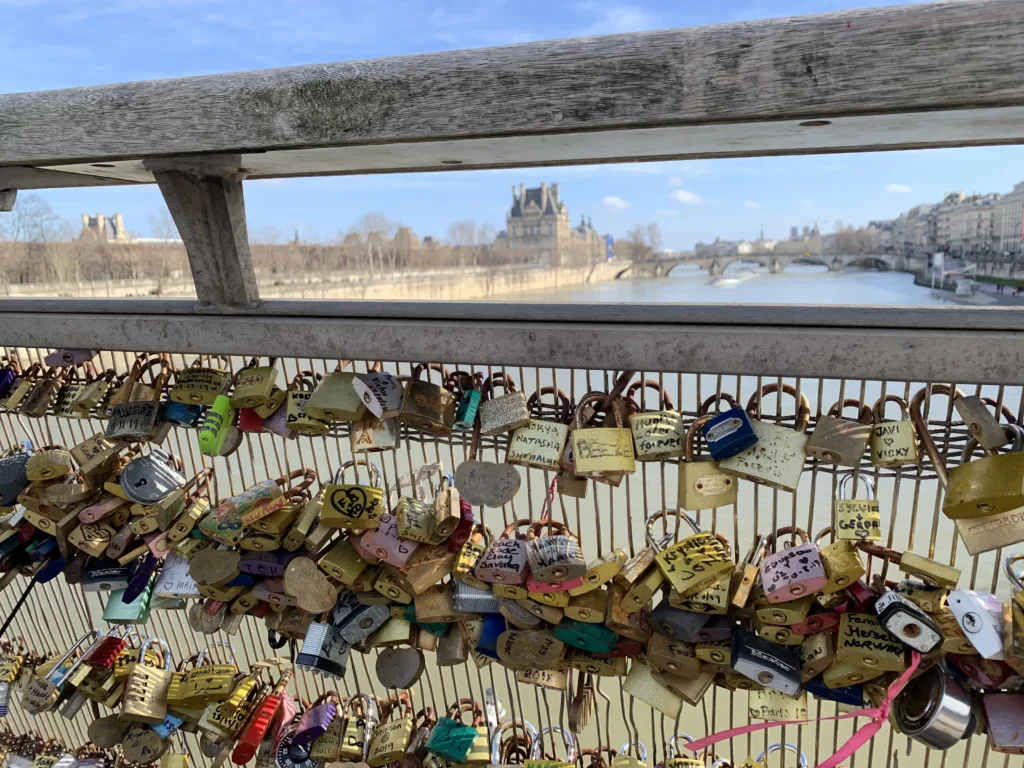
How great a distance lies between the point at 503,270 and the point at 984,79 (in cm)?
4460

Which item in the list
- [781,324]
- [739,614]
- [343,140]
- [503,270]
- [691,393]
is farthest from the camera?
[503,270]

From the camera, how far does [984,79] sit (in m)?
0.79

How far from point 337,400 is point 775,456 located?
946 mm

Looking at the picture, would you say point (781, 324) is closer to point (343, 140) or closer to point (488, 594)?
point (343, 140)

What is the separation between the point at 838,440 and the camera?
50.9 inches

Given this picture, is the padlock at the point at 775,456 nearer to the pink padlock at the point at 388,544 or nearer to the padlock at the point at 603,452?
the padlock at the point at 603,452

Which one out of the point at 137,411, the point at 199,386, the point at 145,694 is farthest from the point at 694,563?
the point at 145,694

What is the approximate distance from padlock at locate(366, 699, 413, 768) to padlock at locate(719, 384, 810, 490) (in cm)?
131

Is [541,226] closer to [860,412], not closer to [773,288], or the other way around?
[773,288]

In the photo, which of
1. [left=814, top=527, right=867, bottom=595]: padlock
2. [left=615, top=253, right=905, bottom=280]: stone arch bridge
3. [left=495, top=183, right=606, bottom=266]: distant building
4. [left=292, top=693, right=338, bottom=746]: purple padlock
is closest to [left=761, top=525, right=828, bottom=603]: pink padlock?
[left=814, top=527, right=867, bottom=595]: padlock

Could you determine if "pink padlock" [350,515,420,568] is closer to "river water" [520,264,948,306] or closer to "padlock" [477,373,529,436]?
"padlock" [477,373,529,436]

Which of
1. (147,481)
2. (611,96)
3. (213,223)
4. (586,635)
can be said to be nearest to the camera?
(611,96)

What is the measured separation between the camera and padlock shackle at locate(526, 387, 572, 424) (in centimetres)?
153

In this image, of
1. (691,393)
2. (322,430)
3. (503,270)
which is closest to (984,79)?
(322,430)
